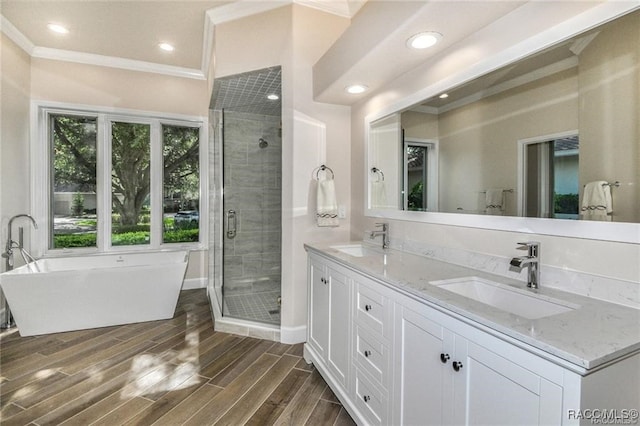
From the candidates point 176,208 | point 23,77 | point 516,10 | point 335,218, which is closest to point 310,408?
point 335,218

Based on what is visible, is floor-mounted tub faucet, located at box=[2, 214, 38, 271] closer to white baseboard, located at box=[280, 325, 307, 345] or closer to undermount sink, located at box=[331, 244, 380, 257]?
white baseboard, located at box=[280, 325, 307, 345]

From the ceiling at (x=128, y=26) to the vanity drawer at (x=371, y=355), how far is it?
8.93 feet

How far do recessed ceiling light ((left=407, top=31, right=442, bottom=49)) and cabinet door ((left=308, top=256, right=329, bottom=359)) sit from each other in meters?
1.49

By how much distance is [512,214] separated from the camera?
1540 mm

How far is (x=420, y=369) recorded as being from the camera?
1.29 metres

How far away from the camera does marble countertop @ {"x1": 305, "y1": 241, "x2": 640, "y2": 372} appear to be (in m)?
0.80

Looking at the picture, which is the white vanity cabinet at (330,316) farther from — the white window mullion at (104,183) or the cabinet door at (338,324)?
the white window mullion at (104,183)

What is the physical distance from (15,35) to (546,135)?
15.7 feet

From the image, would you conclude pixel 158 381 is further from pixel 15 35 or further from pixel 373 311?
pixel 15 35

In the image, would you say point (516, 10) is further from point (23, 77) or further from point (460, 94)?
point (23, 77)

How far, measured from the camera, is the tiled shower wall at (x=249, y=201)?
3662 millimetres

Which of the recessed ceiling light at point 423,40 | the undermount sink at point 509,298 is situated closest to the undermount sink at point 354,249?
the undermount sink at point 509,298

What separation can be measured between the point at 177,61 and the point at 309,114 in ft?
7.45

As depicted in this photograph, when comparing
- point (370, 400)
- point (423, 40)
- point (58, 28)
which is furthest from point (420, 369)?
point (58, 28)
